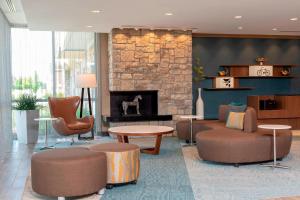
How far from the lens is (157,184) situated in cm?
463

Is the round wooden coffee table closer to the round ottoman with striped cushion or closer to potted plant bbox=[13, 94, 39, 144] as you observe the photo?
the round ottoman with striped cushion

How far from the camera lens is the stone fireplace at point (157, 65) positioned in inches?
348

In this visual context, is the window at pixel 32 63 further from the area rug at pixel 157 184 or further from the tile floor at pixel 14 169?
the area rug at pixel 157 184

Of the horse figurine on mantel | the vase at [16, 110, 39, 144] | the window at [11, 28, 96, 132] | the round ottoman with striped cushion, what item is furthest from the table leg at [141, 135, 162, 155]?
the window at [11, 28, 96, 132]

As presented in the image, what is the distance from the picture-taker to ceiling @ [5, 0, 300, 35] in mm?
6230

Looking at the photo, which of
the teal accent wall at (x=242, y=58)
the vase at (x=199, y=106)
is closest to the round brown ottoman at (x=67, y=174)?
the vase at (x=199, y=106)

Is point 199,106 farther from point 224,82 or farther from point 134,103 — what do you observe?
point 134,103

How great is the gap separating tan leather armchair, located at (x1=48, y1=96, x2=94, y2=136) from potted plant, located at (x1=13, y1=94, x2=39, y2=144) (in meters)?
0.60

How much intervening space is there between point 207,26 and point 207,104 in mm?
2323

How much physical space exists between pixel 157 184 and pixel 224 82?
5.92 m

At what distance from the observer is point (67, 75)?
9508 mm

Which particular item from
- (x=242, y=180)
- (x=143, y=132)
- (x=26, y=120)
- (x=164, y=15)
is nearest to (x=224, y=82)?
(x=164, y=15)

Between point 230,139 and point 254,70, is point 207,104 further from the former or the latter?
point 230,139

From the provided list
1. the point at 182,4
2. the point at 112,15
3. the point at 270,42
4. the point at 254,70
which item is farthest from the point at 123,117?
the point at 270,42
